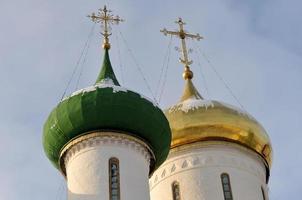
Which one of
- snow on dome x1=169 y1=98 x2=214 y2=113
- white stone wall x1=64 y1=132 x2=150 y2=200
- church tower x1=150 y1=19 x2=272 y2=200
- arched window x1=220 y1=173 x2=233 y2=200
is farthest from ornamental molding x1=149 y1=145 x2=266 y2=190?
white stone wall x1=64 y1=132 x2=150 y2=200

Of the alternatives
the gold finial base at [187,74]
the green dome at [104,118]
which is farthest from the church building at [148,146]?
the gold finial base at [187,74]

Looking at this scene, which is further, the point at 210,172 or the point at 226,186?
the point at 210,172

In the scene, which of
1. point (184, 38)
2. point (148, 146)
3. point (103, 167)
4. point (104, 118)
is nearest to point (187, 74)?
point (184, 38)

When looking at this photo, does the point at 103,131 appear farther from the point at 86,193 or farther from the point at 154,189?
the point at 154,189

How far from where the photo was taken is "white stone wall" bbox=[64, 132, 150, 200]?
11469 mm

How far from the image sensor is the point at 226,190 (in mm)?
13945

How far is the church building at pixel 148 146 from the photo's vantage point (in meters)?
11.7

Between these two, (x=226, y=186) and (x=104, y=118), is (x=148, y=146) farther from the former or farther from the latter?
(x=226, y=186)

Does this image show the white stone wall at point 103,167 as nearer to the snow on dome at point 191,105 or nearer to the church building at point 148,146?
the church building at point 148,146

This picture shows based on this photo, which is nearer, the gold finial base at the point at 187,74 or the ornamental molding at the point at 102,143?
the ornamental molding at the point at 102,143

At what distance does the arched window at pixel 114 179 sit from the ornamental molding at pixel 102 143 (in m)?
0.30

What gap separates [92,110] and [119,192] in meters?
1.37

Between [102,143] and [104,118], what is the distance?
0.38 meters

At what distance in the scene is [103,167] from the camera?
11.6 meters
